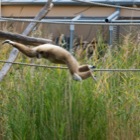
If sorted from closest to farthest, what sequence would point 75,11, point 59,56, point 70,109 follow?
1. point 59,56
2. point 70,109
3. point 75,11

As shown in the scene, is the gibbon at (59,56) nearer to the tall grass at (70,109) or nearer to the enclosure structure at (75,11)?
the tall grass at (70,109)

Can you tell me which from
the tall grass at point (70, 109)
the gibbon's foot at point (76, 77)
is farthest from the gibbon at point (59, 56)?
the tall grass at point (70, 109)

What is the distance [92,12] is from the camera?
10180 mm

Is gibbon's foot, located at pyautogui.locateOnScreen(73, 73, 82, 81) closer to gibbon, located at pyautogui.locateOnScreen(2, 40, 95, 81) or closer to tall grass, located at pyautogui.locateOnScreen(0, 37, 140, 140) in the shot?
gibbon, located at pyautogui.locateOnScreen(2, 40, 95, 81)

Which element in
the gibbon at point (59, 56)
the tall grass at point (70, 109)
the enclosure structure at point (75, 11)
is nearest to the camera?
the gibbon at point (59, 56)

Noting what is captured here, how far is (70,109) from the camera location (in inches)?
160

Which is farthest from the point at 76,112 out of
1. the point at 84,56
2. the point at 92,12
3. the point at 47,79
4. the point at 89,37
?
the point at 92,12

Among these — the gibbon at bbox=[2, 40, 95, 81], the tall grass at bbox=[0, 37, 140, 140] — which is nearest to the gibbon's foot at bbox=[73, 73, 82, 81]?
the gibbon at bbox=[2, 40, 95, 81]

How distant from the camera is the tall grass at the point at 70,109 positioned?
4.08 metres

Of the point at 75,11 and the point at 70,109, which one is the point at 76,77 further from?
the point at 75,11

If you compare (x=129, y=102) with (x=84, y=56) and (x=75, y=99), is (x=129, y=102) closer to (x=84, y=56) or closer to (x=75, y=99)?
(x=75, y=99)

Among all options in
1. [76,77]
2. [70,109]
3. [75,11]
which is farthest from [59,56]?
[75,11]

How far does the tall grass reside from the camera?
13.4 ft

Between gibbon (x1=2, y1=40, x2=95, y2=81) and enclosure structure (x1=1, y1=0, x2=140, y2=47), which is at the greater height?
enclosure structure (x1=1, y1=0, x2=140, y2=47)
